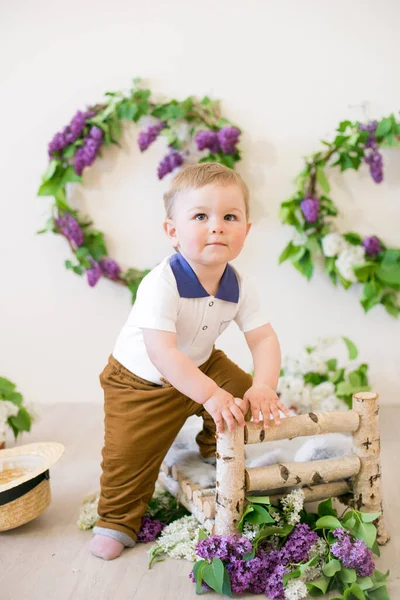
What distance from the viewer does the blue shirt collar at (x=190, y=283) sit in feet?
5.65

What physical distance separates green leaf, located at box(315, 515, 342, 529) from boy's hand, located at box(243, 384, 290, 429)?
0.82ft

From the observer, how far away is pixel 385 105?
2.81 m

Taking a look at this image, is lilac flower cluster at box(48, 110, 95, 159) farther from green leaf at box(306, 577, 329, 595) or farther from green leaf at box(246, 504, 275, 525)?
green leaf at box(306, 577, 329, 595)

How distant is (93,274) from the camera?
2887mm

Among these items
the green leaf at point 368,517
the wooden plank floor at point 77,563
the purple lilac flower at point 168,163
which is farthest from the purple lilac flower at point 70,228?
the green leaf at point 368,517

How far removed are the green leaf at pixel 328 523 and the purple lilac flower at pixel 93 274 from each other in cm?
155

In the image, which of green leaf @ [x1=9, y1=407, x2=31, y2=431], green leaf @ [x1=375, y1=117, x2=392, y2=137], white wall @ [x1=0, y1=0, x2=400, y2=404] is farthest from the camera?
white wall @ [x1=0, y1=0, x2=400, y2=404]

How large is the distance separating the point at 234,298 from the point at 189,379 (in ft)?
0.90

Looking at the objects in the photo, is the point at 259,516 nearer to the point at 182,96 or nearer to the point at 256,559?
the point at 256,559

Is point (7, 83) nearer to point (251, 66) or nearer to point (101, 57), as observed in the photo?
point (101, 57)

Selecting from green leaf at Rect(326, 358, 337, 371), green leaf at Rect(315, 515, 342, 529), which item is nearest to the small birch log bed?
green leaf at Rect(315, 515, 342, 529)

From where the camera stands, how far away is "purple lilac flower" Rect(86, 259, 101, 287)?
114 inches

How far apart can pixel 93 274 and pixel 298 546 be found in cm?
160

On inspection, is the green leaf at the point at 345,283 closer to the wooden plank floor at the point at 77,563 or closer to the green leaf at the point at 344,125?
the green leaf at the point at 344,125
